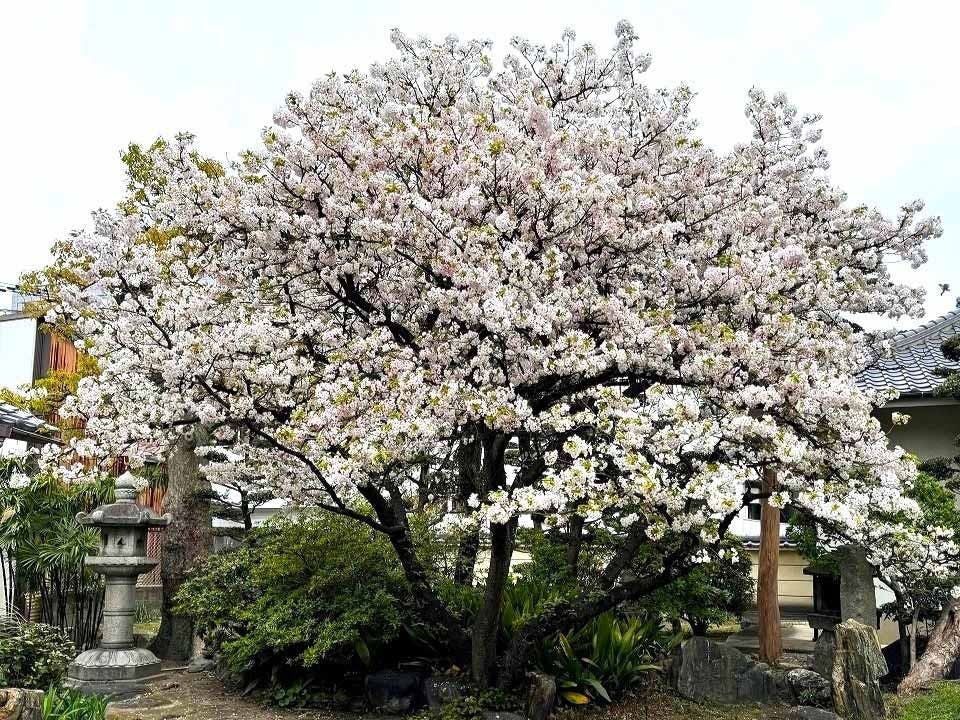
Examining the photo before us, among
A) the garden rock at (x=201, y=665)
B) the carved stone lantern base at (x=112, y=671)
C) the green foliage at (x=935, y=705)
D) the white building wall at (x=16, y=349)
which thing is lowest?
the garden rock at (x=201, y=665)

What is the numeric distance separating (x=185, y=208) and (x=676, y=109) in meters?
4.74

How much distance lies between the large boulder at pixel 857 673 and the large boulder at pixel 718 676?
2.61ft

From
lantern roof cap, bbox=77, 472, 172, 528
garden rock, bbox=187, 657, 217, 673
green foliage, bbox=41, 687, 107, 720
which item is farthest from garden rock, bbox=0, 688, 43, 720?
garden rock, bbox=187, 657, 217, 673

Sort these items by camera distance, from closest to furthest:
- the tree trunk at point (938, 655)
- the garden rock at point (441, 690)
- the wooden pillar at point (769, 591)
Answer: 1. the garden rock at point (441, 690)
2. the tree trunk at point (938, 655)
3. the wooden pillar at point (769, 591)

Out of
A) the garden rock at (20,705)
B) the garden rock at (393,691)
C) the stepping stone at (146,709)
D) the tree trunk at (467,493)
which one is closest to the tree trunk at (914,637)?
the tree trunk at (467,493)

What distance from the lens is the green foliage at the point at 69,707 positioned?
18.5ft

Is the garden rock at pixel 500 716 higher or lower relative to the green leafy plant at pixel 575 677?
lower

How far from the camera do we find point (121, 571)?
962cm

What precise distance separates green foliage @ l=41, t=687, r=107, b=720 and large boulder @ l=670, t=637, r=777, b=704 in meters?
5.33

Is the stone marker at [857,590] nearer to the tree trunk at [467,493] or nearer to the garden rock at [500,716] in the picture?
the tree trunk at [467,493]

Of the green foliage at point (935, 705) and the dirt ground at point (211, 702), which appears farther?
the dirt ground at point (211, 702)

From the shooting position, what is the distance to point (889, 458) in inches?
263

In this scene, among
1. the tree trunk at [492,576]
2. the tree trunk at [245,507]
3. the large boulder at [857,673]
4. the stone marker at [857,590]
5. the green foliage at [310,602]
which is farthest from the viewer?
the tree trunk at [245,507]

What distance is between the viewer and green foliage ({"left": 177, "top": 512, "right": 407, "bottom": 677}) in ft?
25.8
